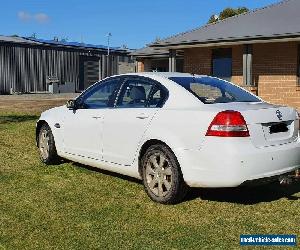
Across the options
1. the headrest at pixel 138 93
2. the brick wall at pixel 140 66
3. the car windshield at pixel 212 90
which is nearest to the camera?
the car windshield at pixel 212 90

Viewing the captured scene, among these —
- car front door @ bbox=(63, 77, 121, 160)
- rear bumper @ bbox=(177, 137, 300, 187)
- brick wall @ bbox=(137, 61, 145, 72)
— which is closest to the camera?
rear bumper @ bbox=(177, 137, 300, 187)

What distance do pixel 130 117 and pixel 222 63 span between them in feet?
44.6

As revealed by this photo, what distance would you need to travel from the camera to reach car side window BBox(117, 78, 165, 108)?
5586mm

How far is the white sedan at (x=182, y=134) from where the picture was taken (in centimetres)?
479

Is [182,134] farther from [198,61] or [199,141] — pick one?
[198,61]

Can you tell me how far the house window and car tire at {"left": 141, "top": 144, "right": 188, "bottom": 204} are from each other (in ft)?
44.3

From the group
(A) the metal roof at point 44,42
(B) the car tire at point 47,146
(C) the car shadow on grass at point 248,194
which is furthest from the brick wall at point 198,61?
(A) the metal roof at point 44,42

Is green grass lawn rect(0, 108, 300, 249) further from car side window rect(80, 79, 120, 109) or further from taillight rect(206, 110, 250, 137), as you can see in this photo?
car side window rect(80, 79, 120, 109)

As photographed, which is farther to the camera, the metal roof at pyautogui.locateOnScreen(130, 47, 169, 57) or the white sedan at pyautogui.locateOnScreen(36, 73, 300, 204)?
the metal roof at pyautogui.locateOnScreen(130, 47, 169, 57)

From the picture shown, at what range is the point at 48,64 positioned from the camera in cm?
3762

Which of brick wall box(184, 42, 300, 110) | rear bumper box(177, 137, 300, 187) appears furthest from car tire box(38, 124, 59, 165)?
brick wall box(184, 42, 300, 110)

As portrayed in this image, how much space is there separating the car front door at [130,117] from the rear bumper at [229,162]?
77 centimetres

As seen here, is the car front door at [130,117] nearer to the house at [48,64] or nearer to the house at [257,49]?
the house at [257,49]

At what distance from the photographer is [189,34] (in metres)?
18.6
